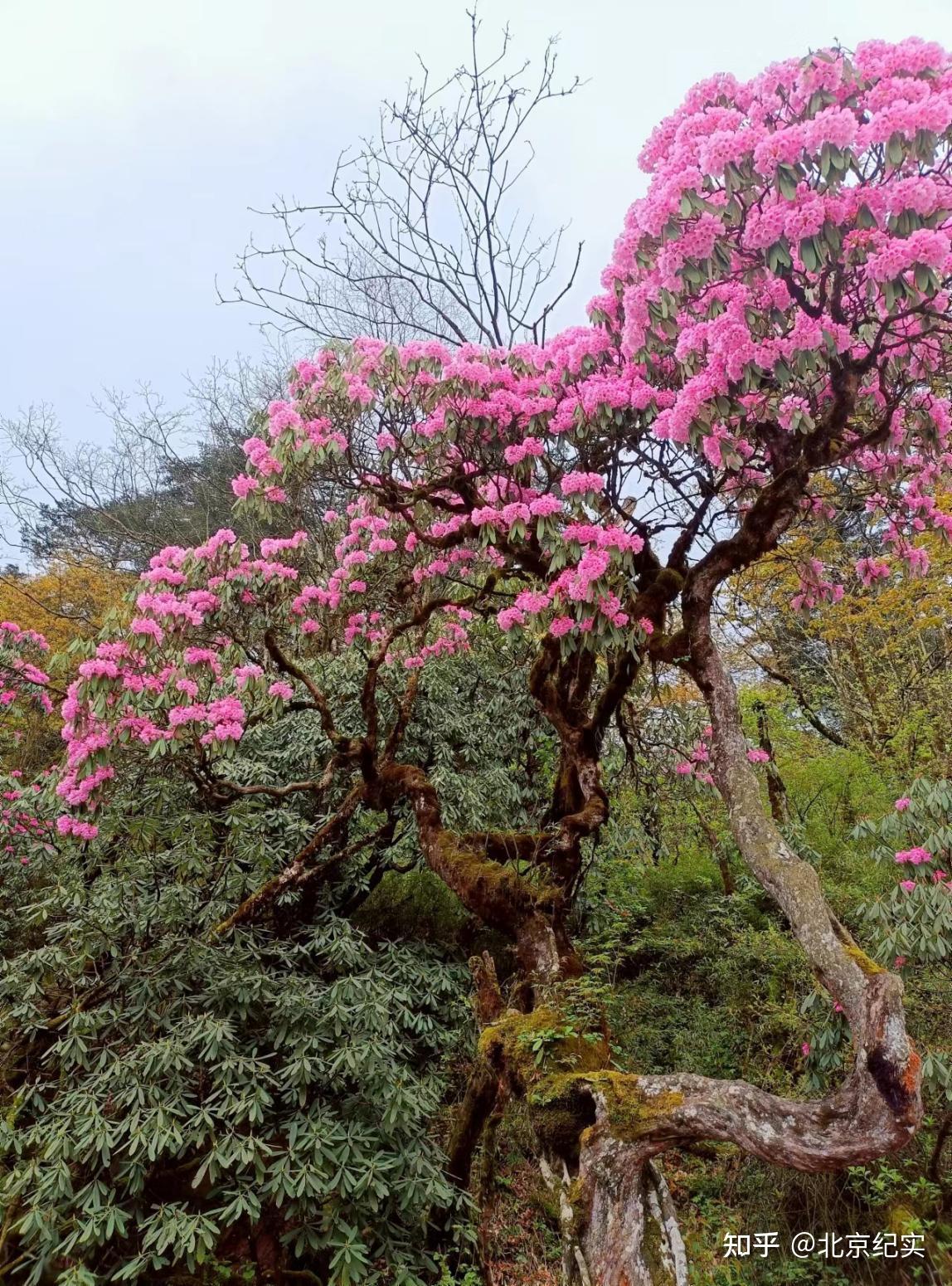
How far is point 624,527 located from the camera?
3578 mm

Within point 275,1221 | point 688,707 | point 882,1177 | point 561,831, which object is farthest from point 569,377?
point 275,1221

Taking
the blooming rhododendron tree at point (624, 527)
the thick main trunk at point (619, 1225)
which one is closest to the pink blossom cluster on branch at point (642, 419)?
the blooming rhododendron tree at point (624, 527)

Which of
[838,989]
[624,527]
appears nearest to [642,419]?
[624,527]

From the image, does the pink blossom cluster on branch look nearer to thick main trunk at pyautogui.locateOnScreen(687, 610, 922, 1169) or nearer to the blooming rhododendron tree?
the blooming rhododendron tree

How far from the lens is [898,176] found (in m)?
2.43

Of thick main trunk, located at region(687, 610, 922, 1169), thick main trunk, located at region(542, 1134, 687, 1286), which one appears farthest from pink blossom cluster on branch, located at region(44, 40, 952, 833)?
thick main trunk, located at region(542, 1134, 687, 1286)

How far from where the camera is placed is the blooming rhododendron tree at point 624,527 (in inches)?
86.4

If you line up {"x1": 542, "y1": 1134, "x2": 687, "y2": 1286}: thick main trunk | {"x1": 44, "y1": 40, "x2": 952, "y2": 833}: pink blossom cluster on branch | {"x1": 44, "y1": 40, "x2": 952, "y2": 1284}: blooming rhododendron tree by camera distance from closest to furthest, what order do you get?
{"x1": 542, "y1": 1134, "x2": 687, "y2": 1286}: thick main trunk → {"x1": 44, "y1": 40, "x2": 952, "y2": 1284}: blooming rhododendron tree → {"x1": 44, "y1": 40, "x2": 952, "y2": 833}: pink blossom cluster on branch

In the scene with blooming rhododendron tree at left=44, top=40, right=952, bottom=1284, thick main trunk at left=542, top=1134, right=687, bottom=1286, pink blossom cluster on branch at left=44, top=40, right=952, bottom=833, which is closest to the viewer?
thick main trunk at left=542, top=1134, right=687, bottom=1286

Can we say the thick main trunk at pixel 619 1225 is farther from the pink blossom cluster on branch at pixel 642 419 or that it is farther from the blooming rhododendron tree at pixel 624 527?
the pink blossom cluster on branch at pixel 642 419

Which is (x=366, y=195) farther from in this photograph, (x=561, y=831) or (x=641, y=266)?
(x=561, y=831)

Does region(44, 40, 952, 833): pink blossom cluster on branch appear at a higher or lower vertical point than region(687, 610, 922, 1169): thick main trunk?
higher

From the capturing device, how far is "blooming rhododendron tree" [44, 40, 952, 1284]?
219 cm

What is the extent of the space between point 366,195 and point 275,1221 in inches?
279
